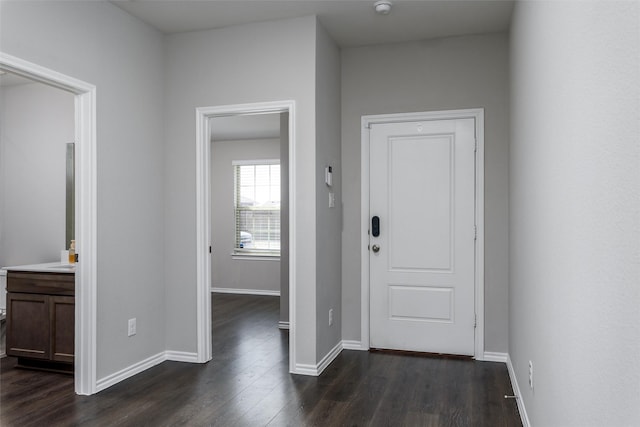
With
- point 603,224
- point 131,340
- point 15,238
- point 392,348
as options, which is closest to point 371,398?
point 392,348

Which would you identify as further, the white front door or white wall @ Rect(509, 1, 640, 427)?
the white front door

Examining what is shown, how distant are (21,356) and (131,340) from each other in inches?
35.4

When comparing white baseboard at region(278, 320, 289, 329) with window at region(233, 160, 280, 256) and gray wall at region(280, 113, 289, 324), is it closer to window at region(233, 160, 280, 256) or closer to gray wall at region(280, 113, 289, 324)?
gray wall at region(280, 113, 289, 324)

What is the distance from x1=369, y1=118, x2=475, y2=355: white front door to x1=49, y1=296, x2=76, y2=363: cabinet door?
2380 millimetres

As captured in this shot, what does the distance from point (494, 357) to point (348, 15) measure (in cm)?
294

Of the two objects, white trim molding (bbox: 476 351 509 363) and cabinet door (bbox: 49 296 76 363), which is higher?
cabinet door (bbox: 49 296 76 363)

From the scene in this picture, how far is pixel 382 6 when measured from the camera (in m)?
3.43

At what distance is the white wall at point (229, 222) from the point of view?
7660mm

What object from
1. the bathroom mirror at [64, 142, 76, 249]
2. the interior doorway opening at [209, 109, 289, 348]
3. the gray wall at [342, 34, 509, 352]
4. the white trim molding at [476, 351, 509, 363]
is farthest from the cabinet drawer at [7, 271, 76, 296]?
the interior doorway opening at [209, 109, 289, 348]

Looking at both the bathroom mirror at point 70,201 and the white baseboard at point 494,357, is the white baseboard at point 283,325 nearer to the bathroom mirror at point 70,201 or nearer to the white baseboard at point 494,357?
the white baseboard at point 494,357

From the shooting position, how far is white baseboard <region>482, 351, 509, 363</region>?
13.0ft

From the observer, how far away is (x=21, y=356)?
3.72 m

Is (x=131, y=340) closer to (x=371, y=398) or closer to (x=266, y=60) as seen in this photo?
(x=371, y=398)

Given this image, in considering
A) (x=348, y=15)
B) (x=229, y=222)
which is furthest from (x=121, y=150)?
(x=229, y=222)
